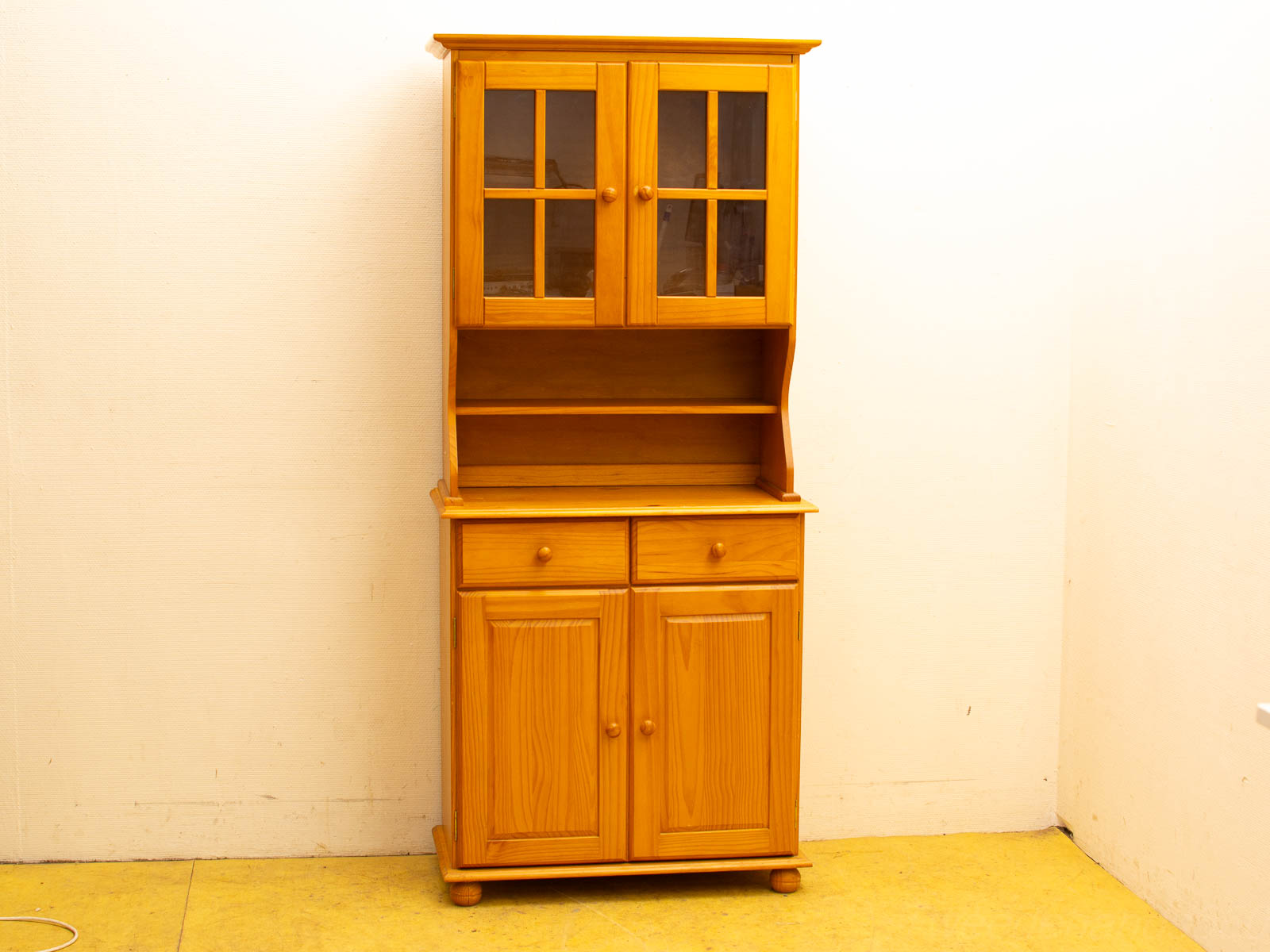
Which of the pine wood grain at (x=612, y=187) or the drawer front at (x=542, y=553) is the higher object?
the pine wood grain at (x=612, y=187)

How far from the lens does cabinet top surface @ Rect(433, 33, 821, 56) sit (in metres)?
2.67

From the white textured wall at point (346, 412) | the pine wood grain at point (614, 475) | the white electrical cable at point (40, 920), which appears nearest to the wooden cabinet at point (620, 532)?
the pine wood grain at point (614, 475)

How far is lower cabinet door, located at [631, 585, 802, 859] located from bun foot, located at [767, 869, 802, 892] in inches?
3.8

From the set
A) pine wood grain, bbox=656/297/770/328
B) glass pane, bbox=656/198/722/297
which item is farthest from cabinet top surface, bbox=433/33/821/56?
pine wood grain, bbox=656/297/770/328

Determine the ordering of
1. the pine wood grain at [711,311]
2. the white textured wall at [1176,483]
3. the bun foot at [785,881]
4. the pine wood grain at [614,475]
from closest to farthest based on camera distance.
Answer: the white textured wall at [1176,483] < the pine wood grain at [711,311] < the bun foot at [785,881] < the pine wood grain at [614,475]

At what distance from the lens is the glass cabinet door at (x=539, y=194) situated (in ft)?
8.84

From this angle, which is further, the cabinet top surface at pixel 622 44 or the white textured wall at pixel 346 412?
the white textured wall at pixel 346 412

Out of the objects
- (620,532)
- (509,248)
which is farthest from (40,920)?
(509,248)

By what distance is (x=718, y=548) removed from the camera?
2.80m

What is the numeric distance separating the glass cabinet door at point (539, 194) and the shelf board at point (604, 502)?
404mm

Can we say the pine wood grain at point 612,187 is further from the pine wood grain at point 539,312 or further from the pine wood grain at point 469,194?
the pine wood grain at point 469,194

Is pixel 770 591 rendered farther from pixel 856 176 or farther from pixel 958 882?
pixel 856 176

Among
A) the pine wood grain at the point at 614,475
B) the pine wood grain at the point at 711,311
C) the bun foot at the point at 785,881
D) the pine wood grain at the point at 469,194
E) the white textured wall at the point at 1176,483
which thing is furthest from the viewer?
the pine wood grain at the point at 614,475

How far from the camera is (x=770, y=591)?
285cm
